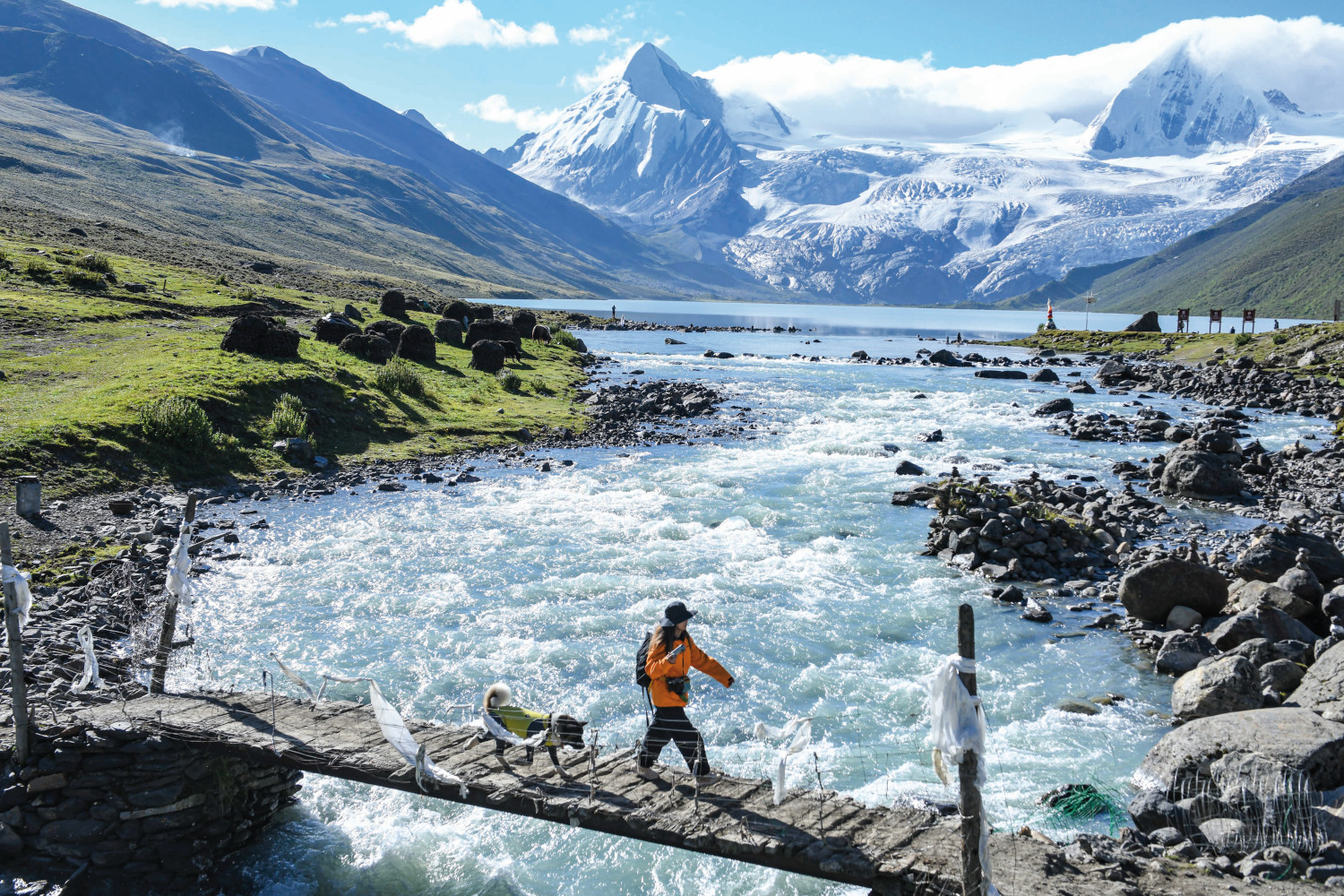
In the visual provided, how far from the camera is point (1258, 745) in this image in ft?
35.1

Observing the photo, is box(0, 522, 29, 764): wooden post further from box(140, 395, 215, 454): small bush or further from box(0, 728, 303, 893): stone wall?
box(140, 395, 215, 454): small bush

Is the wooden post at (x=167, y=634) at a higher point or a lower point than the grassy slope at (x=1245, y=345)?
lower

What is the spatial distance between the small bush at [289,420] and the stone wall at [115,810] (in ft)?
81.5

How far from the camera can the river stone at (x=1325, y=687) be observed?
1232cm

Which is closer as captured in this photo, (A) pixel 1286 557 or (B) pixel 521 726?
(B) pixel 521 726

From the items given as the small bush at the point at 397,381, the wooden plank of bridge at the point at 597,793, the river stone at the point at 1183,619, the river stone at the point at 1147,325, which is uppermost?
the river stone at the point at 1147,325

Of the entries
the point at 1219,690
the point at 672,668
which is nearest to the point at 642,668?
the point at 672,668

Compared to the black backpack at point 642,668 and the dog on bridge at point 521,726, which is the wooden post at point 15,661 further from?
the black backpack at point 642,668

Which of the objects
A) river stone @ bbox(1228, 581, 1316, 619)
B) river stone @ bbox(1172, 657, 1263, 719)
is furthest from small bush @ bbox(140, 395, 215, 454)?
river stone @ bbox(1228, 581, 1316, 619)

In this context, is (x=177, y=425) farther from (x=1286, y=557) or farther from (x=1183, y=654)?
(x=1286, y=557)

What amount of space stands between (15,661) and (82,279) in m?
53.3

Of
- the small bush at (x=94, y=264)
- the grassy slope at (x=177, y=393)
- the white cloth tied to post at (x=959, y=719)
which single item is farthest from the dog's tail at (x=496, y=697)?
the small bush at (x=94, y=264)

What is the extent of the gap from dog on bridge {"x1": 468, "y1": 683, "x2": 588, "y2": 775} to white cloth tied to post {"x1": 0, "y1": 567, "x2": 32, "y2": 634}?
637cm

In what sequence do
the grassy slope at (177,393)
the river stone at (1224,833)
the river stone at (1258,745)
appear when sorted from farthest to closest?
the grassy slope at (177,393), the river stone at (1258,745), the river stone at (1224,833)
